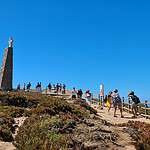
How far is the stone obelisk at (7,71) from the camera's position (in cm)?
4203

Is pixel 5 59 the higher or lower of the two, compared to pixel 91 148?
higher

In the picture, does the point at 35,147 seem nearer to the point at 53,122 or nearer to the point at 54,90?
the point at 53,122

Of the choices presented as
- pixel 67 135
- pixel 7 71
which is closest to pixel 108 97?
pixel 7 71

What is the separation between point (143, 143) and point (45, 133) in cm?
358

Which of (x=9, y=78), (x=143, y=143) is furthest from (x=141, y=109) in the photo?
(x=143, y=143)

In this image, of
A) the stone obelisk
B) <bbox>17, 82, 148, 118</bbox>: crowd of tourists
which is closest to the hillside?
<bbox>17, 82, 148, 118</bbox>: crowd of tourists

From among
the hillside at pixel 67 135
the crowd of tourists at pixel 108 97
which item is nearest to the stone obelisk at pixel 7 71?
the crowd of tourists at pixel 108 97

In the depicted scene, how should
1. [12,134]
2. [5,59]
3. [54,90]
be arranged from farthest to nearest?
[54,90] → [5,59] → [12,134]

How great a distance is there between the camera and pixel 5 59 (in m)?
42.4

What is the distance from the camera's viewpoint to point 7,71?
42.4 metres

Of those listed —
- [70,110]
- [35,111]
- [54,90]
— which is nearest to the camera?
[35,111]

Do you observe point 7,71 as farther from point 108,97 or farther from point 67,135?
point 67,135

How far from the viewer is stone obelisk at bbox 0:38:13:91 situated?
138 ft

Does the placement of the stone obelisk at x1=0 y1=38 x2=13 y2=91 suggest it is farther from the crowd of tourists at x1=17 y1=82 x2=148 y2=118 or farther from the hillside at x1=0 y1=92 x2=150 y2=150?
the hillside at x1=0 y1=92 x2=150 y2=150
